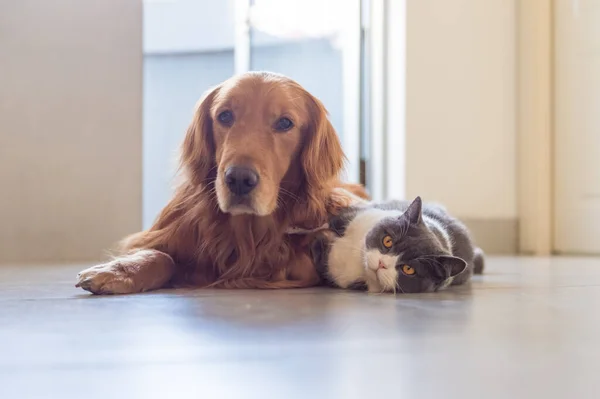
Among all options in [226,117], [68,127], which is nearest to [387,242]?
[226,117]

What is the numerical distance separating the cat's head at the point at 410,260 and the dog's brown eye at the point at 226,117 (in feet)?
1.52

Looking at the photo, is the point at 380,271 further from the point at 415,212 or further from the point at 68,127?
the point at 68,127

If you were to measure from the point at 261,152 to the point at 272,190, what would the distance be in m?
0.09

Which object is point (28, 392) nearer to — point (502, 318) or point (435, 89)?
point (502, 318)

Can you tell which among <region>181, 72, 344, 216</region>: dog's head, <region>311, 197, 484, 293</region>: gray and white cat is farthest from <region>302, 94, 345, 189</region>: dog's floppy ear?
<region>311, 197, 484, 293</region>: gray and white cat

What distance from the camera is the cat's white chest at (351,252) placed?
5.37 feet

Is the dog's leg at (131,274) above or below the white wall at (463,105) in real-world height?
below

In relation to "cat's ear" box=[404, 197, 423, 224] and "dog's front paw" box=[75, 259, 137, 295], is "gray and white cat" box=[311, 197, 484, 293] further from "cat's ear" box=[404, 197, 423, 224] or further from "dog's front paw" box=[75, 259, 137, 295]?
"dog's front paw" box=[75, 259, 137, 295]

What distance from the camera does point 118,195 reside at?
303cm

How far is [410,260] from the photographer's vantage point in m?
1.52

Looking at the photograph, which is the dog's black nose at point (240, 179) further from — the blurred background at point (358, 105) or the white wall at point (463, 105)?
the white wall at point (463, 105)

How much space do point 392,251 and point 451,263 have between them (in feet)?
0.44

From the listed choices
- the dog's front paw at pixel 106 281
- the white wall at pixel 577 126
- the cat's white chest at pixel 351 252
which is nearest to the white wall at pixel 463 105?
the white wall at pixel 577 126

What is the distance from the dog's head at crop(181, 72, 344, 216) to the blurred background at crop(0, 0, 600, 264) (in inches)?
55.4
